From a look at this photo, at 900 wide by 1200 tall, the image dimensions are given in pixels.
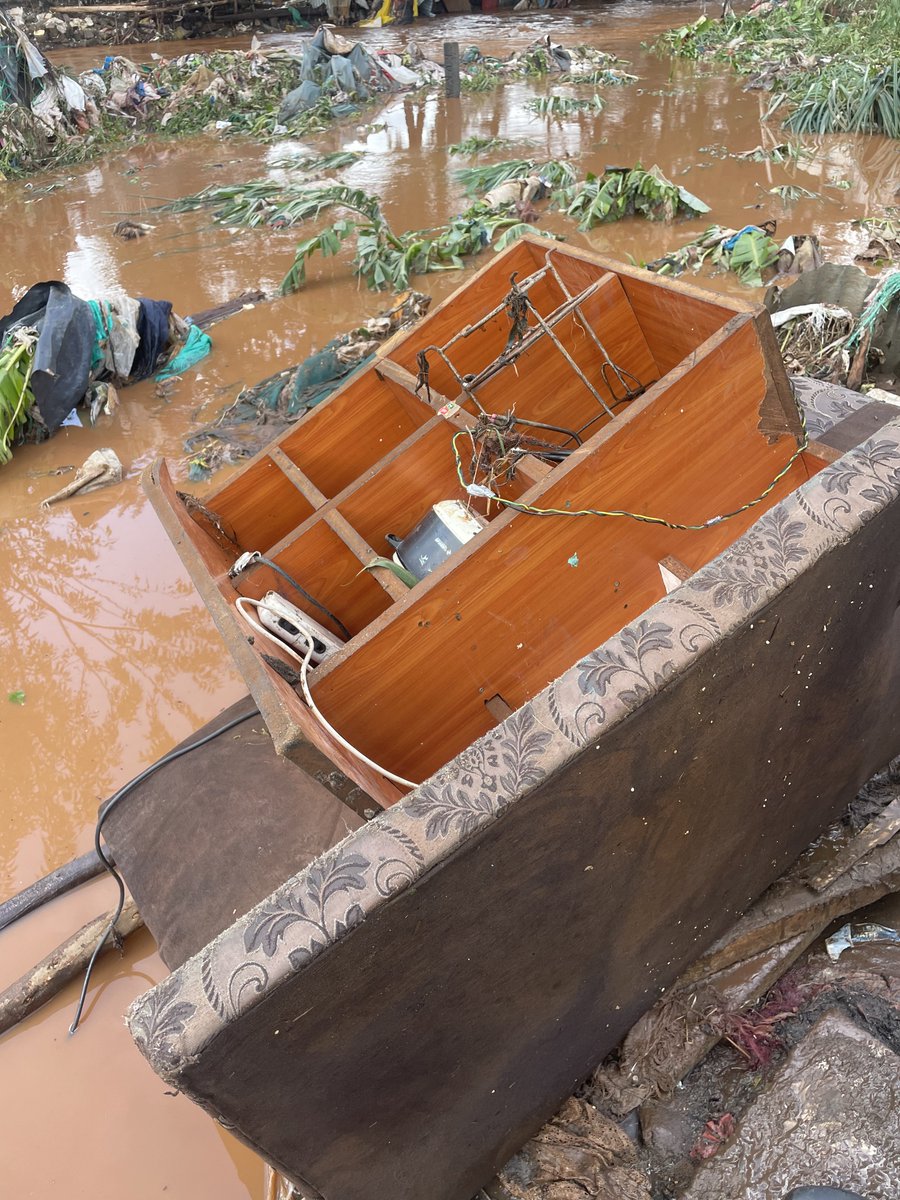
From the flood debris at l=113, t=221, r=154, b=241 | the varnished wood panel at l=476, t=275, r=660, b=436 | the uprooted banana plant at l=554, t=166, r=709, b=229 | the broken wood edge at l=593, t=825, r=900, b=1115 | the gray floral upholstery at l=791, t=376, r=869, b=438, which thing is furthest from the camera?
the flood debris at l=113, t=221, r=154, b=241

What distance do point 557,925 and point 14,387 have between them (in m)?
5.43

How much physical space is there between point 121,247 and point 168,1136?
907 centimetres

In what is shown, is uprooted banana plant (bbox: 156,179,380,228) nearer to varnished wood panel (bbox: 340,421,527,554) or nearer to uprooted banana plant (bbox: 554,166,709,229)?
uprooted banana plant (bbox: 554,166,709,229)

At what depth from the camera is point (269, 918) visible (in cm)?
120

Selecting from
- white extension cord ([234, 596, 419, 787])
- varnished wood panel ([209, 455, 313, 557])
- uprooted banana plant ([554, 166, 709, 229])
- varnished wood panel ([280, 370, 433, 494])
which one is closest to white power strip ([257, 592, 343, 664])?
white extension cord ([234, 596, 419, 787])

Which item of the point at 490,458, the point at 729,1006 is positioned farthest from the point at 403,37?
the point at 729,1006

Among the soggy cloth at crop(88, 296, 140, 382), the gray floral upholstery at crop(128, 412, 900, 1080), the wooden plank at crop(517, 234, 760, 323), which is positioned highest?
the wooden plank at crop(517, 234, 760, 323)

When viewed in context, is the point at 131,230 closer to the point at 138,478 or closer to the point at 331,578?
the point at 138,478

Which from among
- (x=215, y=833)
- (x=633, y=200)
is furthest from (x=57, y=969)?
(x=633, y=200)

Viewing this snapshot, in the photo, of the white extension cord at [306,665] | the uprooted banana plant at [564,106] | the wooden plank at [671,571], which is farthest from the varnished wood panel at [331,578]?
the uprooted banana plant at [564,106]

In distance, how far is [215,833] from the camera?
2.25m

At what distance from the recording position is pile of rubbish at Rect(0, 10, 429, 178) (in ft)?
38.8

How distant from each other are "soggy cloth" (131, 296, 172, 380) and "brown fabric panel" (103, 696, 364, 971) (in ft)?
15.0

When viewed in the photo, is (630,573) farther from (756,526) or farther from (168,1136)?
(168,1136)
